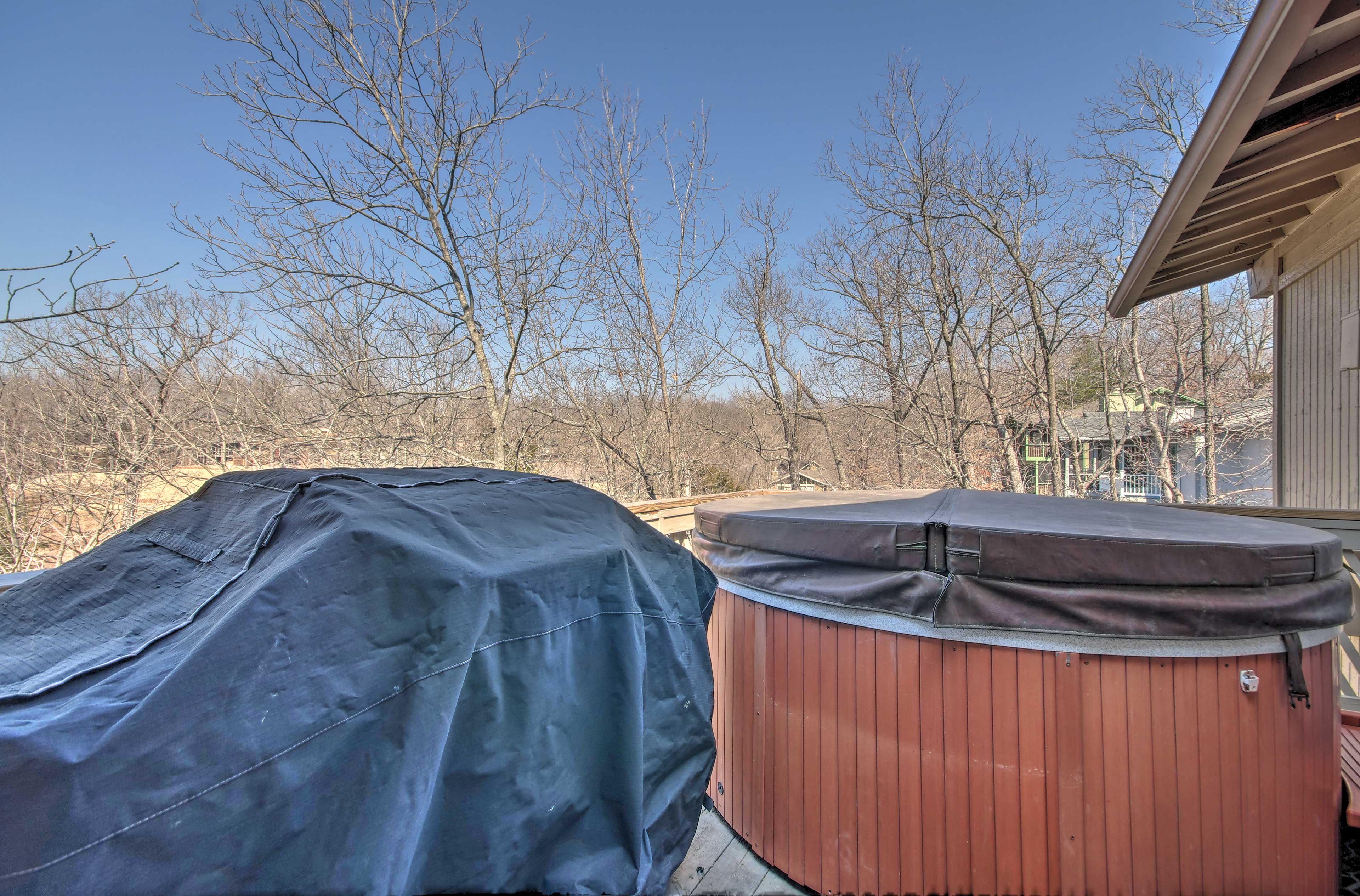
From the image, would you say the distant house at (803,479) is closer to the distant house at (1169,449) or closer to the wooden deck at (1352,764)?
the distant house at (1169,449)

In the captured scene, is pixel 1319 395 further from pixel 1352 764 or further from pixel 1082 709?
pixel 1082 709

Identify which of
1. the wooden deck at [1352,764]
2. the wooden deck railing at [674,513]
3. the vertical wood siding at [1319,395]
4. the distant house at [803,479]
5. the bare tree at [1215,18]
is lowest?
the wooden deck at [1352,764]

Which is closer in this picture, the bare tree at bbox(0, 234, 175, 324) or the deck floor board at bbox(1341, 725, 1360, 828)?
the deck floor board at bbox(1341, 725, 1360, 828)

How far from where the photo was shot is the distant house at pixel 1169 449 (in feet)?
27.2

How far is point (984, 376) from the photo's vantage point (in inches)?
324

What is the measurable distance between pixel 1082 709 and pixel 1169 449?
996cm

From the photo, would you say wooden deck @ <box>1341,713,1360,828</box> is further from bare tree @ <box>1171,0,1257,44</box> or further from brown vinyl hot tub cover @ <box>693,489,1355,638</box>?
bare tree @ <box>1171,0,1257,44</box>

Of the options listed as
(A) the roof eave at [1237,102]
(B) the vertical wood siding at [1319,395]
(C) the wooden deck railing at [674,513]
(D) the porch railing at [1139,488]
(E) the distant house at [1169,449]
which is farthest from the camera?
(D) the porch railing at [1139,488]

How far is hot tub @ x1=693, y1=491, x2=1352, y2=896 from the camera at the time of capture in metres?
1.35

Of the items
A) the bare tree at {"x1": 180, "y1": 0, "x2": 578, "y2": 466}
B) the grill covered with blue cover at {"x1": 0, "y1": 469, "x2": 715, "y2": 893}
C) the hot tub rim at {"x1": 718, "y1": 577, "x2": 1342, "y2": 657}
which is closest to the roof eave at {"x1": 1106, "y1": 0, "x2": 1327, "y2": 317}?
the hot tub rim at {"x1": 718, "y1": 577, "x2": 1342, "y2": 657}

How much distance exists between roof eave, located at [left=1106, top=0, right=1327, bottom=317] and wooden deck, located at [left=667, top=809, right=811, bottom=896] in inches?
116

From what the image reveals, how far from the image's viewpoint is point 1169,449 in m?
8.68

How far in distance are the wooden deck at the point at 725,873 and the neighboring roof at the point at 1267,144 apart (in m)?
3.00

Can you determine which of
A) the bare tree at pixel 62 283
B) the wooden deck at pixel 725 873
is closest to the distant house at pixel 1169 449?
the wooden deck at pixel 725 873
